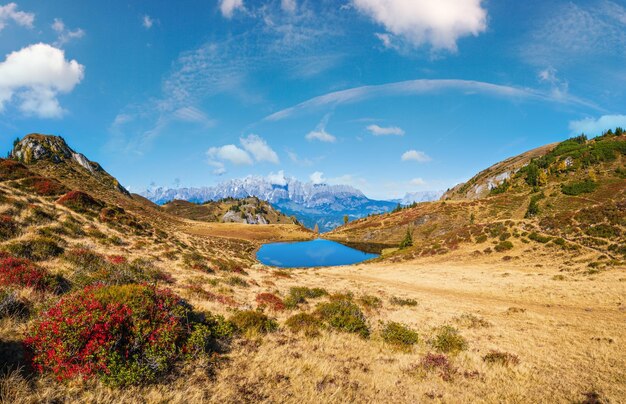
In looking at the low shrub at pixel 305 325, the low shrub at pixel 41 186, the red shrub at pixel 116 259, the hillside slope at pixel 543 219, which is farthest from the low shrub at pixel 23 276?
the hillside slope at pixel 543 219

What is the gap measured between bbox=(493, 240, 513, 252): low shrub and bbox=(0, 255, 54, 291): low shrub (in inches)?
2191

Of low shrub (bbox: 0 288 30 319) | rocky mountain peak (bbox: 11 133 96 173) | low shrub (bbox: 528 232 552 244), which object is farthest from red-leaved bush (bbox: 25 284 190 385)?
rocky mountain peak (bbox: 11 133 96 173)

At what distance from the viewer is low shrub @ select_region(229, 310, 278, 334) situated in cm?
1254

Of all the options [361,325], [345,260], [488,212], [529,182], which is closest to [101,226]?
[361,325]

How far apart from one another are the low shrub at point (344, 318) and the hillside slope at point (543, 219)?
33974mm

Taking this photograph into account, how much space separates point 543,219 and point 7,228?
2928 inches

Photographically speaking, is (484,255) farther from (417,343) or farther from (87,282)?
(87,282)

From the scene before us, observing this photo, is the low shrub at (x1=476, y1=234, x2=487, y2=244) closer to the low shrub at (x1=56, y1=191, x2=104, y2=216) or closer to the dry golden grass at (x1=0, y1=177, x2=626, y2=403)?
the dry golden grass at (x1=0, y1=177, x2=626, y2=403)

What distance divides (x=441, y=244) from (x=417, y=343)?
163 feet

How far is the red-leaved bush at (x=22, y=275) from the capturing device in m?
11.2

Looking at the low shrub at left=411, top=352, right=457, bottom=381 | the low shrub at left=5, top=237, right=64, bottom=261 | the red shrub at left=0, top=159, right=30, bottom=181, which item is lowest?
the low shrub at left=411, top=352, right=457, bottom=381

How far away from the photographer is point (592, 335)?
14.9 m

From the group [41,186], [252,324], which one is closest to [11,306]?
[252,324]

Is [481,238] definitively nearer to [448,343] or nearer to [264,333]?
[448,343]
